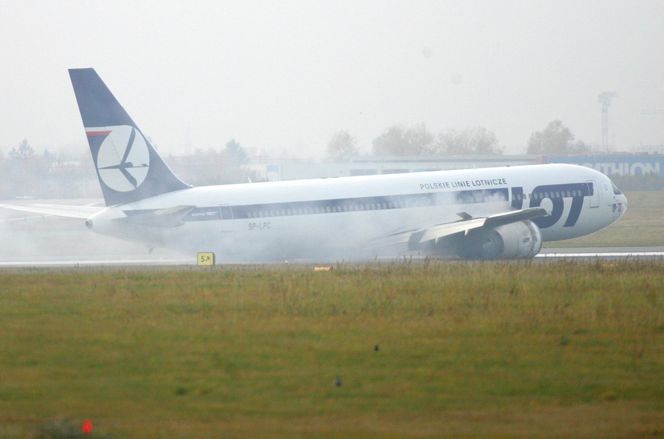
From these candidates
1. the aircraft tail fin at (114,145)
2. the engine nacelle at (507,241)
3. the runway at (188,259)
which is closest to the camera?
the aircraft tail fin at (114,145)

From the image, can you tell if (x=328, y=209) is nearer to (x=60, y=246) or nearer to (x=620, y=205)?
(x=620, y=205)

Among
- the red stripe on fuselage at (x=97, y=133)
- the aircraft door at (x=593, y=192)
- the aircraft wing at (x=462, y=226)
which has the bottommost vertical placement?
the aircraft wing at (x=462, y=226)

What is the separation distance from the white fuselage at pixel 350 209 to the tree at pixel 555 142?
263 ft

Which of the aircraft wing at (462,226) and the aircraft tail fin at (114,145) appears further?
the aircraft wing at (462,226)

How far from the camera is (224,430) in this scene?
1234cm

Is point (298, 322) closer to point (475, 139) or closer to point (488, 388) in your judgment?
point (488, 388)

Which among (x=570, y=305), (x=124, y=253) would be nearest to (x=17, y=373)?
(x=570, y=305)

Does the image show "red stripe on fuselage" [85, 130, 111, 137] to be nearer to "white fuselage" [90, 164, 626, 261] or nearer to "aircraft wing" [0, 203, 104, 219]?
"white fuselage" [90, 164, 626, 261]

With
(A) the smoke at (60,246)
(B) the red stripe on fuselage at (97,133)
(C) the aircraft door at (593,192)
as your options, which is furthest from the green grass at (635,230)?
(B) the red stripe on fuselage at (97,133)

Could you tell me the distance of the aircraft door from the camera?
138ft

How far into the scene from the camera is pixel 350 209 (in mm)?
38250

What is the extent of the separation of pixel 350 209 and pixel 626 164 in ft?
222

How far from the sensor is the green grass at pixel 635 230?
1977 inches

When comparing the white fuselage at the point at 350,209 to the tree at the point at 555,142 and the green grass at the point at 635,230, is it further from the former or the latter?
the tree at the point at 555,142
